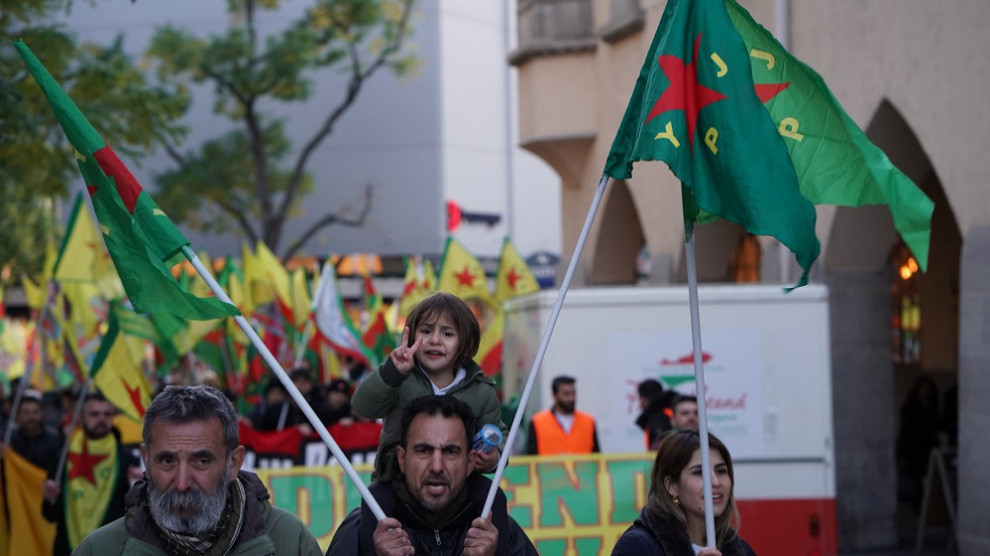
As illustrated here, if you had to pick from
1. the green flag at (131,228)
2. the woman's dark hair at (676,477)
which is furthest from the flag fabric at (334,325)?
the green flag at (131,228)

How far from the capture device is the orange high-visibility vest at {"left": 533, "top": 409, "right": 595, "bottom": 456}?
39.0 feet

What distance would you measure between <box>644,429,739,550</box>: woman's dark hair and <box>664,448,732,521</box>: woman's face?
0.04 ft

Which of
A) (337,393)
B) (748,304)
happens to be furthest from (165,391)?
(337,393)

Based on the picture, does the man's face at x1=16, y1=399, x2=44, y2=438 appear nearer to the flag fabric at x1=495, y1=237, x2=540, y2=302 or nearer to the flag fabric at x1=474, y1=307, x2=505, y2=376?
the flag fabric at x1=474, y1=307, x2=505, y2=376

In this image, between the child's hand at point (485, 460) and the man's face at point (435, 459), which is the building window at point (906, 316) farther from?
the man's face at point (435, 459)

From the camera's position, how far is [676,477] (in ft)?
18.9

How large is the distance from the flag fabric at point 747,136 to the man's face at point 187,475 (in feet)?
6.21

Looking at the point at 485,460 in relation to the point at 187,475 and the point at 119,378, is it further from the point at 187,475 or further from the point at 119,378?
the point at 119,378

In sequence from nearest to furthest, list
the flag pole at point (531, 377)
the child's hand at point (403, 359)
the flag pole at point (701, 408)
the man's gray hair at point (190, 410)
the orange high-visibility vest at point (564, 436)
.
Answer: the man's gray hair at point (190, 410), the flag pole at point (531, 377), the flag pole at point (701, 408), the child's hand at point (403, 359), the orange high-visibility vest at point (564, 436)

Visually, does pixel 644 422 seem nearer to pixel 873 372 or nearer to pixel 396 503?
pixel 873 372

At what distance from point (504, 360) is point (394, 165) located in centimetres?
3722

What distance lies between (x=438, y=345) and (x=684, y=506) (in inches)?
40.8

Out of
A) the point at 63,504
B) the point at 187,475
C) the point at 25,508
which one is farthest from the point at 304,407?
the point at 25,508

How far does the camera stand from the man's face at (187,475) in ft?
14.2
